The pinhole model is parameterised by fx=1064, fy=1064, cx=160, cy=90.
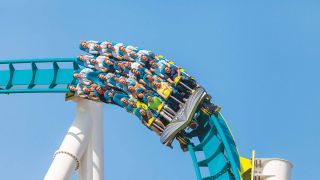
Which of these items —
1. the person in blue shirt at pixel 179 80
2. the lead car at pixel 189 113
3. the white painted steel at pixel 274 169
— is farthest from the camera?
the person in blue shirt at pixel 179 80

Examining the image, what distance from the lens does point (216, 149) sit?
1540 centimetres

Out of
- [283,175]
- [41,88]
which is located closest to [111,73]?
[41,88]

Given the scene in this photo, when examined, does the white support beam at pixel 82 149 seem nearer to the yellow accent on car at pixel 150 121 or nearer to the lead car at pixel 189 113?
the yellow accent on car at pixel 150 121

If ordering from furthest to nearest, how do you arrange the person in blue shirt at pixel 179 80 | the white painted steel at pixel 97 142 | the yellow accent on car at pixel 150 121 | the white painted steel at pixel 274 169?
the white painted steel at pixel 97 142
the yellow accent on car at pixel 150 121
the person in blue shirt at pixel 179 80
the white painted steel at pixel 274 169

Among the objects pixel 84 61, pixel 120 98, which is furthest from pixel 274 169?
pixel 84 61

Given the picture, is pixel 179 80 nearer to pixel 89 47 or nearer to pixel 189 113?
pixel 189 113

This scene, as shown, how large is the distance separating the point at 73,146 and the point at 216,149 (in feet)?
8.23

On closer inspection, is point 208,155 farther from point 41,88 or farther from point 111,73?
point 41,88

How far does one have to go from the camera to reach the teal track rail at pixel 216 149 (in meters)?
15.1

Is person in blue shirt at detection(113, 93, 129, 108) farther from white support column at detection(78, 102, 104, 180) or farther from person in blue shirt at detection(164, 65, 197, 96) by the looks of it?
white support column at detection(78, 102, 104, 180)

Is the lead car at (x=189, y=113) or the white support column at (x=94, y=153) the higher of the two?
the lead car at (x=189, y=113)

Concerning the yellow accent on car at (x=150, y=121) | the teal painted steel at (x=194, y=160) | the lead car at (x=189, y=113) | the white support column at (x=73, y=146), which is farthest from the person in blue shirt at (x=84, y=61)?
the teal painted steel at (x=194, y=160)

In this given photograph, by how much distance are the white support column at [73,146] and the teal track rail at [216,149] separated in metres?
2.03

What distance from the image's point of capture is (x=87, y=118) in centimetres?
1720
